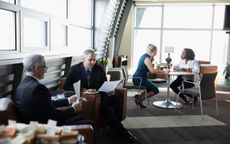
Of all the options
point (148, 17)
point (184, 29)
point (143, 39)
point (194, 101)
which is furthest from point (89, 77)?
point (184, 29)

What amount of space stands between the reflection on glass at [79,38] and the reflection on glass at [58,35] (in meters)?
0.24

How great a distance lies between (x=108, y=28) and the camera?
7.70 m

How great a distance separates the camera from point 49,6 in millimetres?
4250

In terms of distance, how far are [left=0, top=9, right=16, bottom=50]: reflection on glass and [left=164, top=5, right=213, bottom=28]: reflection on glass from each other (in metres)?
7.49

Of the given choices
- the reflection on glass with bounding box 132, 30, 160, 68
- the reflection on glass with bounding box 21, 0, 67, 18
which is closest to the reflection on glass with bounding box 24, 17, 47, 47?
the reflection on glass with bounding box 21, 0, 67, 18

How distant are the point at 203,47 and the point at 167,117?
19.1 ft

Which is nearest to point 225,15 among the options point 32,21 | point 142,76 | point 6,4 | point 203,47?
point 203,47

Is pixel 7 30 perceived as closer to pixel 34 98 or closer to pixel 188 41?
pixel 34 98

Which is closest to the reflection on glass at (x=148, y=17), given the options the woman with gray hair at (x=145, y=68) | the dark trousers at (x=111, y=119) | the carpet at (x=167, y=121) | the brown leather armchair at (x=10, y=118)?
the woman with gray hair at (x=145, y=68)

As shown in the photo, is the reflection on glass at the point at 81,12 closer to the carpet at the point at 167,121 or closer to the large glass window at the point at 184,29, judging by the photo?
the carpet at the point at 167,121

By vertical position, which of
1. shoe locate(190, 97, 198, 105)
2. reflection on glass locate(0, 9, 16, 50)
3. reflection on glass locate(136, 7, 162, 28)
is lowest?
shoe locate(190, 97, 198, 105)

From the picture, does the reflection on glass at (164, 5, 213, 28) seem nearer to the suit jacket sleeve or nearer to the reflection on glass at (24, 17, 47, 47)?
the reflection on glass at (24, 17, 47, 47)

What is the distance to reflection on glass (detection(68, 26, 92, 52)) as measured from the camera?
5519 millimetres

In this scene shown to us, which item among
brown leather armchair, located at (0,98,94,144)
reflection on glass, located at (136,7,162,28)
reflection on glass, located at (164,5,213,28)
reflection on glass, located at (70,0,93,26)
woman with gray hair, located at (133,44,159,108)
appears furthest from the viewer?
reflection on glass, located at (136,7,162,28)
